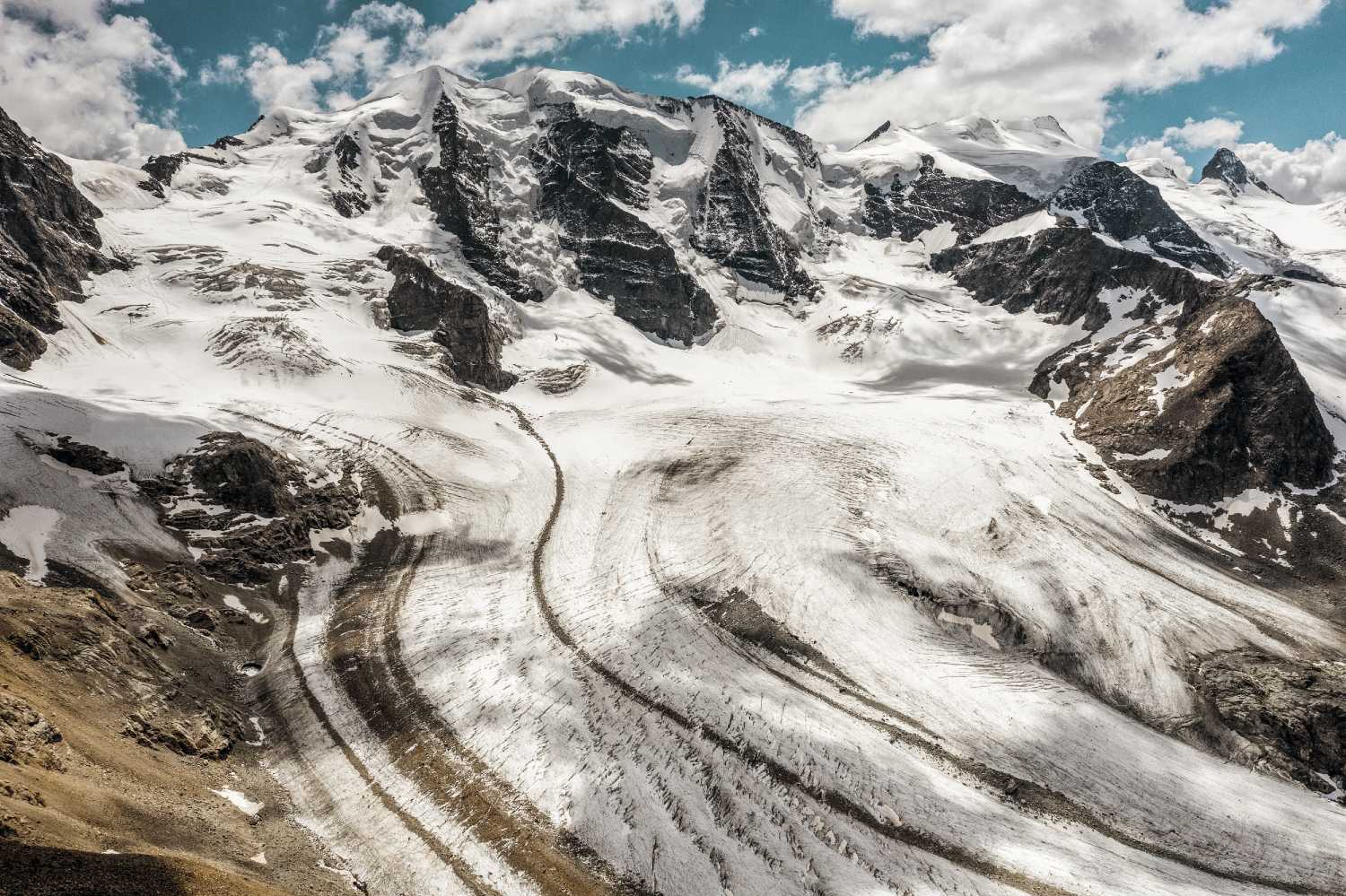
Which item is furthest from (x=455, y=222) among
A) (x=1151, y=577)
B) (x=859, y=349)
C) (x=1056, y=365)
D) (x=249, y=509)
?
(x=1151, y=577)

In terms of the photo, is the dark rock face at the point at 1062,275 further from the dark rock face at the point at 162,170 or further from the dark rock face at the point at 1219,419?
the dark rock face at the point at 162,170

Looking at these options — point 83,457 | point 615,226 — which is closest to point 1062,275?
point 615,226

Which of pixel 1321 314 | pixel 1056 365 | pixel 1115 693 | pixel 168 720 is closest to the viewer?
pixel 168 720

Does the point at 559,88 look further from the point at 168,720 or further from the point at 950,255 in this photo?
the point at 168,720

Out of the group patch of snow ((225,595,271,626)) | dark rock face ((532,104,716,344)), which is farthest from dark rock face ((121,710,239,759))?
dark rock face ((532,104,716,344))

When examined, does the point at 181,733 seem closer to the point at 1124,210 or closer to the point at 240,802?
the point at 240,802

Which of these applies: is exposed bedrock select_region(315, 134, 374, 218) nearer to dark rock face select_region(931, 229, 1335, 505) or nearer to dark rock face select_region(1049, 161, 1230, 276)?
dark rock face select_region(931, 229, 1335, 505)

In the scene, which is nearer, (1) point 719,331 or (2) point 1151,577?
(2) point 1151,577

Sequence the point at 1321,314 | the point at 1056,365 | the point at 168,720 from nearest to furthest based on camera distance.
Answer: the point at 168,720 → the point at 1056,365 → the point at 1321,314
